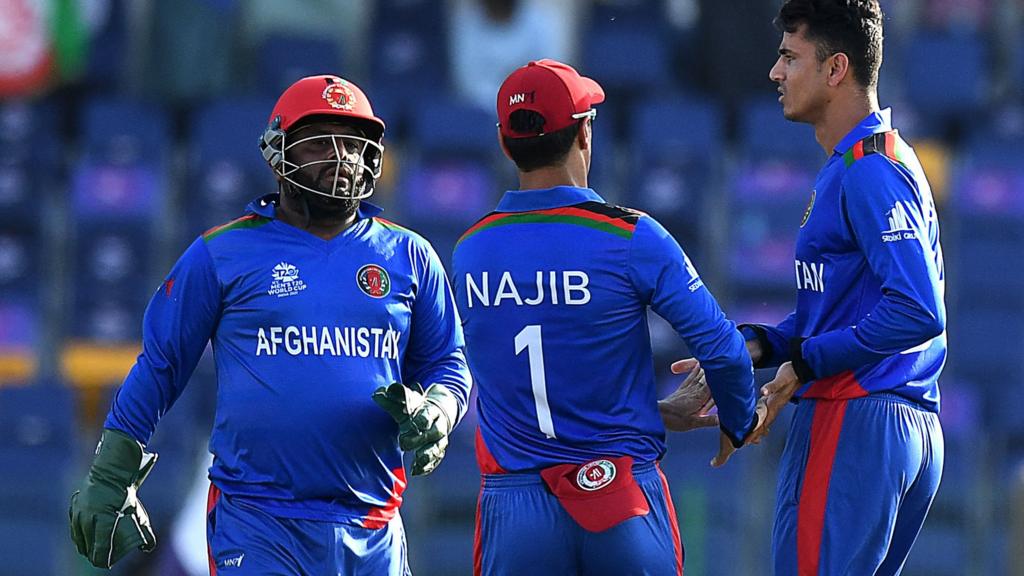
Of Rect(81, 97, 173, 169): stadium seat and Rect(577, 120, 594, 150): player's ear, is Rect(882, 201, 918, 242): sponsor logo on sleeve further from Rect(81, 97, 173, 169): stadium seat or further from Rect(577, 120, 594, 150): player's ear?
Rect(81, 97, 173, 169): stadium seat

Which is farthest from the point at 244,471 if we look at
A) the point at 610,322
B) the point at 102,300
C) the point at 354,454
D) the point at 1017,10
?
the point at 1017,10

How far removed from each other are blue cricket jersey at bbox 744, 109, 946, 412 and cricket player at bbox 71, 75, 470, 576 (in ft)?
3.45

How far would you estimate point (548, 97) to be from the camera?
15.9ft

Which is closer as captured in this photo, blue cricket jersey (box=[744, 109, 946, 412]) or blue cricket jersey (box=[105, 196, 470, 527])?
blue cricket jersey (box=[744, 109, 946, 412])

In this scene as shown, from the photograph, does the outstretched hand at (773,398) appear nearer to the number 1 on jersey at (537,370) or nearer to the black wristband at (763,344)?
the black wristband at (763,344)

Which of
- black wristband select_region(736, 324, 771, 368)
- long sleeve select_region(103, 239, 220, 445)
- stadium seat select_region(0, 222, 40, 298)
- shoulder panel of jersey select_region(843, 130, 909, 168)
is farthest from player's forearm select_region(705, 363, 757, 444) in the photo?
stadium seat select_region(0, 222, 40, 298)

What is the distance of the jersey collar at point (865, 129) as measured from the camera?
4.93 m

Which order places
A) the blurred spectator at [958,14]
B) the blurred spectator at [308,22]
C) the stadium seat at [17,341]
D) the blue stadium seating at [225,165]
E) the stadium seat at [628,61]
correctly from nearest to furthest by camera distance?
the stadium seat at [17,341] → the blue stadium seating at [225,165] → the stadium seat at [628,61] → the blurred spectator at [308,22] → the blurred spectator at [958,14]

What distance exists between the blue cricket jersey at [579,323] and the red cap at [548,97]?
7.3 inches

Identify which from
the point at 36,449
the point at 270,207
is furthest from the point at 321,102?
the point at 36,449

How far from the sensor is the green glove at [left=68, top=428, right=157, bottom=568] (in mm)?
4988

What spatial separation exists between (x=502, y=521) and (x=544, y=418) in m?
0.29

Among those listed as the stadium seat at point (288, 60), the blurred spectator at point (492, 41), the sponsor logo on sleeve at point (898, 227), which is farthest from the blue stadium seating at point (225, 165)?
the sponsor logo on sleeve at point (898, 227)

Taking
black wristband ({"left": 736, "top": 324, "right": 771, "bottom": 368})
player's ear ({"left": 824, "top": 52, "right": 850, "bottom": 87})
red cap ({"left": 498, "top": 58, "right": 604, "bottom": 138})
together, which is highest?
player's ear ({"left": 824, "top": 52, "right": 850, "bottom": 87})
